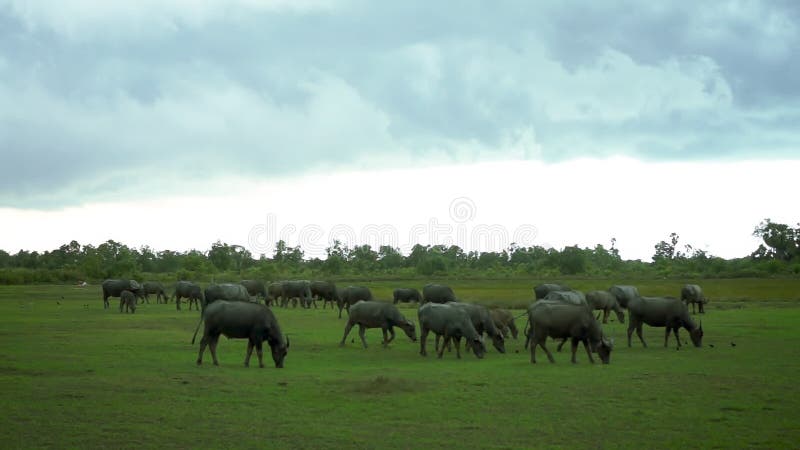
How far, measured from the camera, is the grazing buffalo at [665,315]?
30047 mm

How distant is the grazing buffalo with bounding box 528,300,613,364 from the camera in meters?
24.7

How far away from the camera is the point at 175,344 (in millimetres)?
30484

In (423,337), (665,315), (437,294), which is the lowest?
(423,337)

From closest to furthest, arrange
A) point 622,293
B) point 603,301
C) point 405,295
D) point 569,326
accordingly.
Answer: point 569,326, point 603,301, point 622,293, point 405,295

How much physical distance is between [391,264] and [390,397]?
14437 cm

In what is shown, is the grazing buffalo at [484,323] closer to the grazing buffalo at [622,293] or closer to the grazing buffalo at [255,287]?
the grazing buffalo at [622,293]

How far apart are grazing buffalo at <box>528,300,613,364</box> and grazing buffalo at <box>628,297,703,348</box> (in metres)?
6.17

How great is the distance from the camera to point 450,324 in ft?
88.6

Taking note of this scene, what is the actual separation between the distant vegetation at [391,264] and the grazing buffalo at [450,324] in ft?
244

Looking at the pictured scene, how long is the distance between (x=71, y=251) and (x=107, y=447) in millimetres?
174057

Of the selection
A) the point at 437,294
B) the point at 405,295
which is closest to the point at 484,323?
the point at 437,294

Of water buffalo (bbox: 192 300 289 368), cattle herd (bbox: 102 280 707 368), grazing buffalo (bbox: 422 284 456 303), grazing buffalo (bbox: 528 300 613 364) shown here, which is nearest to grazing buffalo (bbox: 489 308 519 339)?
cattle herd (bbox: 102 280 707 368)

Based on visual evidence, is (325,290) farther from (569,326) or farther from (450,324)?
(569,326)

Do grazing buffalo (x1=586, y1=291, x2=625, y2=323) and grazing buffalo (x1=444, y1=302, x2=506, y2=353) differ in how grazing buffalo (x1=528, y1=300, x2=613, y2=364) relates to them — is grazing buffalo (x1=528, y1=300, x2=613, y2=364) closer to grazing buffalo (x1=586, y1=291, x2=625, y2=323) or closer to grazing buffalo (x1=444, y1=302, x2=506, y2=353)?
grazing buffalo (x1=444, y1=302, x2=506, y2=353)
